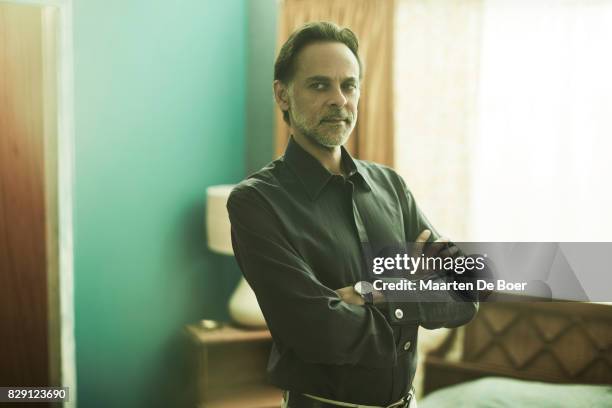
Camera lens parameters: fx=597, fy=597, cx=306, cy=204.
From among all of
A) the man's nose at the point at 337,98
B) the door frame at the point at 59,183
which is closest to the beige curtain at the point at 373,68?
the door frame at the point at 59,183

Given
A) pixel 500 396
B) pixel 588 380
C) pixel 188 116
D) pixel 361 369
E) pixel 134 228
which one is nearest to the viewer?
pixel 361 369

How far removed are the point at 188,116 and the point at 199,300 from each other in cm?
98

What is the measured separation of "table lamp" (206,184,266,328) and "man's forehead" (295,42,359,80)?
138 cm

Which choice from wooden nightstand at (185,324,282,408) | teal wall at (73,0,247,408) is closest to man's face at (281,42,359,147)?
teal wall at (73,0,247,408)

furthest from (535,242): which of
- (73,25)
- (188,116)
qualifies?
(73,25)

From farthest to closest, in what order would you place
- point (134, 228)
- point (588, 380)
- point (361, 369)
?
point (134, 228) → point (588, 380) → point (361, 369)

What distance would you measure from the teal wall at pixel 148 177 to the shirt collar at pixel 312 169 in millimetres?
1431

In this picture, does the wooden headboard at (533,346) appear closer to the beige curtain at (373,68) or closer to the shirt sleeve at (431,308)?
the beige curtain at (373,68)

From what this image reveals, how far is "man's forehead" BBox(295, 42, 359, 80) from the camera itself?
1.56 metres

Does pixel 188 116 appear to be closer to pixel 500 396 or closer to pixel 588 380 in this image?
pixel 500 396

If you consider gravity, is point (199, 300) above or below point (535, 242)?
below

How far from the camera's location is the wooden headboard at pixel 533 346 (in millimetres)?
2682

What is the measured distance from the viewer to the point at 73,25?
102 inches

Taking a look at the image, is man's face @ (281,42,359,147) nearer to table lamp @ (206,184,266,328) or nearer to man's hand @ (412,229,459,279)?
man's hand @ (412,229,459,279)
